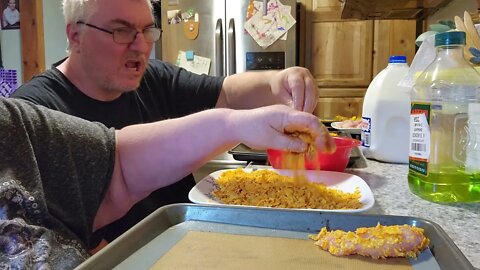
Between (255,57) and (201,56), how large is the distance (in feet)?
1.13

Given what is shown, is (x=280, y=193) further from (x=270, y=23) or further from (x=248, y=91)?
(x=270, y=23)

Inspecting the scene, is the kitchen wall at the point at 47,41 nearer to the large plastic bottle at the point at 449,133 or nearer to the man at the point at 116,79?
the man at the point at 116,79

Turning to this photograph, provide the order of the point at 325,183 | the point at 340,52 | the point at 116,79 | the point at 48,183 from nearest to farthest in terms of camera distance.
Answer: the point at 48,183, the point at 325,183, the point at 116,79, the point at 340,52

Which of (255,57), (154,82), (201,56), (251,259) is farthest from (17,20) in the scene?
(251,259)

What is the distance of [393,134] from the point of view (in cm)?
105

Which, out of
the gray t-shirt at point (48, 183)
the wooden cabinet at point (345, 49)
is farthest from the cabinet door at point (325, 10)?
the gray t-shirt at point (48, 183)

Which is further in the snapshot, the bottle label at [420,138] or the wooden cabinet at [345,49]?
the wooden cabinet at [345,49]

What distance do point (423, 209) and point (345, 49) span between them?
2140 millimetres

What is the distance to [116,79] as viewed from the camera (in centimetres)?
130

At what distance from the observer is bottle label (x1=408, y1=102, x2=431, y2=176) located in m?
0.75

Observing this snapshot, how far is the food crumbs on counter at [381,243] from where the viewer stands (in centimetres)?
51

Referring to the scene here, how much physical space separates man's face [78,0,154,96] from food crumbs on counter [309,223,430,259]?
0.95m

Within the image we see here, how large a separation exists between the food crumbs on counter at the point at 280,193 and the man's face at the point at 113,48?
600mm

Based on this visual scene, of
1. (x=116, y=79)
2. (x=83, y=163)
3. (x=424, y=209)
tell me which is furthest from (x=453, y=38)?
(x=116, y=79)
